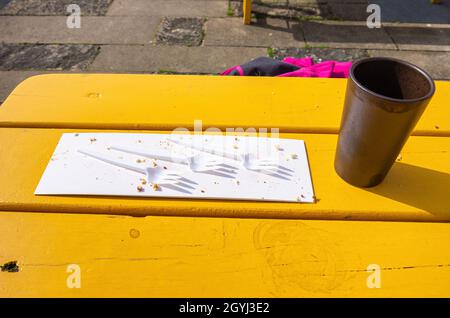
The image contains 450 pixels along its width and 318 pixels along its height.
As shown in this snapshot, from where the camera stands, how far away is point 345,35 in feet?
8.91

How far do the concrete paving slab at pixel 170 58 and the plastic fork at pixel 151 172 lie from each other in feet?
5.34

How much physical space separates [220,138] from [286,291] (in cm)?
37

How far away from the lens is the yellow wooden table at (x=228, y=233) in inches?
23.4

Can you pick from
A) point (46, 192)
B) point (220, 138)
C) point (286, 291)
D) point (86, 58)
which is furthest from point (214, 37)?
point (286, 291)

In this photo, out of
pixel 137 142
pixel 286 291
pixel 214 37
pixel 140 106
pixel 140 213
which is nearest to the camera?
pixel 286 291

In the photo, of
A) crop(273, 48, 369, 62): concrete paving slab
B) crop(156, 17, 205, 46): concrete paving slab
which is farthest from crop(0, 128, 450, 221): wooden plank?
crop(156, 17, 205, 46): concrete paving slab

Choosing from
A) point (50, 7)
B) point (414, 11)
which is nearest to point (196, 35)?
point (50, 7)

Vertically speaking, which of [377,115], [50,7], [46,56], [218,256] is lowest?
[46,56]

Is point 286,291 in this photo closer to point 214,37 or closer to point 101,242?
point 101,242

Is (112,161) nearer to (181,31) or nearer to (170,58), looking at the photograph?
(170,58)

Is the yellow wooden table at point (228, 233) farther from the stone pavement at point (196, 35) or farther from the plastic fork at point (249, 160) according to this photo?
the stone pavement at point (196, 35)

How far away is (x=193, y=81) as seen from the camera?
104 cm

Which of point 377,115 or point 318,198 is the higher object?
point 377,115

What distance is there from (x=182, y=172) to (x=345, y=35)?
2.36 meters
